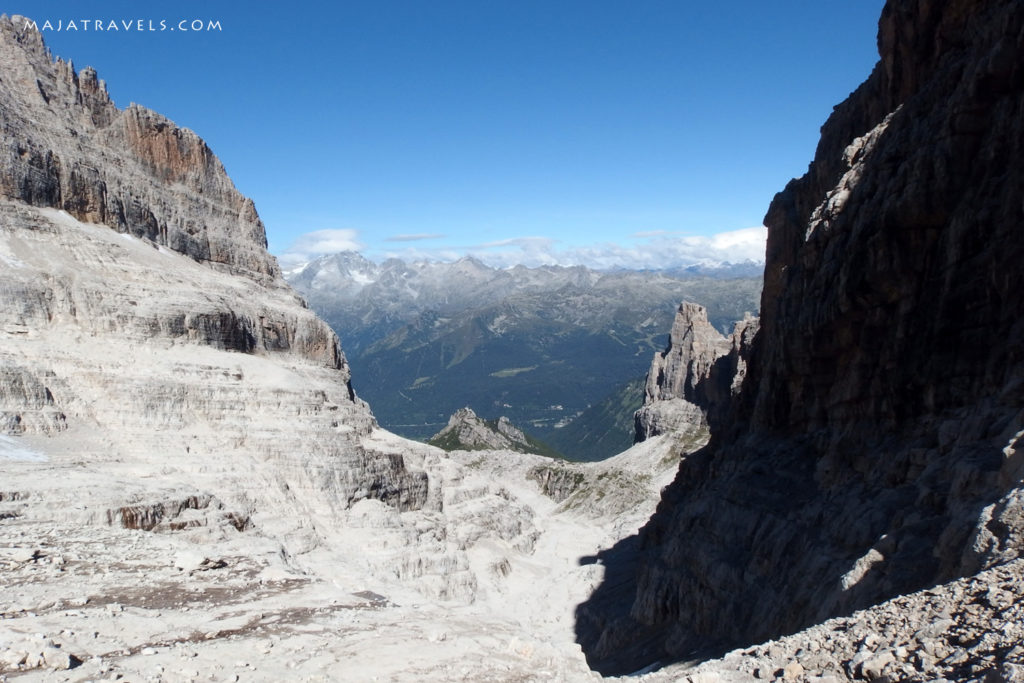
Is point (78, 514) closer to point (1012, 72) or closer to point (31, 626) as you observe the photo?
point (31, 626)

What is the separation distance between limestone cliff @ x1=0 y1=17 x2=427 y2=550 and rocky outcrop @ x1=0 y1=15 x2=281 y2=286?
163 millimetres

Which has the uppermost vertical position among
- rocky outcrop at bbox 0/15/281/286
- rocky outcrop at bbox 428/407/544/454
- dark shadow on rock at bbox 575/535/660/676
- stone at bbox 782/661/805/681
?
rocky outcrop at bbox 0/15/281/286

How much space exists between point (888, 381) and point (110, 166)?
6521 cm

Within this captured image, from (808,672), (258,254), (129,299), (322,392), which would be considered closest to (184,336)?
(129,299)

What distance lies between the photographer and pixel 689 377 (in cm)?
16950

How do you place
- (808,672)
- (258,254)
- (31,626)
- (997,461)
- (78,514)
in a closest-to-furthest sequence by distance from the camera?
(808,672) → (31,626) → (997,461) → (78,514) → (258,254)

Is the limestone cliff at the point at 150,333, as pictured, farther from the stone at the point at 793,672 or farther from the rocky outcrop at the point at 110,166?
the stone at the point at 793,672

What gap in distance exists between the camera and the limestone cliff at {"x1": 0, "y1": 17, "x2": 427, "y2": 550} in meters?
52.3

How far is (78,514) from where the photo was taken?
35156 millimetres

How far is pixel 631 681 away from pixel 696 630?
27.6 m

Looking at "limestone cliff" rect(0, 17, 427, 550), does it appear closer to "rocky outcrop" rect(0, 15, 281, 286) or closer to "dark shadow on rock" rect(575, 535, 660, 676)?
"rocky outcrop" rect(0, 15, 281, 286)

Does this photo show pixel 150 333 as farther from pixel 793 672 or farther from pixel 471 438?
pixel 471 438

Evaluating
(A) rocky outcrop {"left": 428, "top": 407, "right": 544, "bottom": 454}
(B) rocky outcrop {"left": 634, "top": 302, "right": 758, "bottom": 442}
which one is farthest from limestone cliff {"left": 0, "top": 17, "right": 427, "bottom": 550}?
(A) rocky outcrop {"left": 428, "top": 407, "right": 544, "bottom": 454}

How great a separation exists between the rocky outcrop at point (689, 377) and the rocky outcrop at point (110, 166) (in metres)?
80.3
